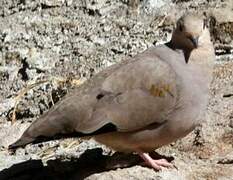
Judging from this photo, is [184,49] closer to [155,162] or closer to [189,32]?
[189,32]

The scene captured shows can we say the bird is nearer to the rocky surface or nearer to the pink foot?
the pink foot

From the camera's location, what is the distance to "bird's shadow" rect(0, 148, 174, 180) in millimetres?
5020

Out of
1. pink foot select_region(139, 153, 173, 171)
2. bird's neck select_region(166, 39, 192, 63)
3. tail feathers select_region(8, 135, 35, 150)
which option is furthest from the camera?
bird's neck select_region(166, 39, 192, 63)

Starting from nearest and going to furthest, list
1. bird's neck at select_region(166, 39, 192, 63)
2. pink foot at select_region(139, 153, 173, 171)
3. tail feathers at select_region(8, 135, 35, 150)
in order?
tail feathers at select_region(8, 135, 35, 150) → pink foot at select_region(139, 153, 173, 171) → bird's neck at select_region(166, 39, 192, 63)

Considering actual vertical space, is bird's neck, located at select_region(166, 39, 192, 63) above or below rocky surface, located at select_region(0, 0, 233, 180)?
above

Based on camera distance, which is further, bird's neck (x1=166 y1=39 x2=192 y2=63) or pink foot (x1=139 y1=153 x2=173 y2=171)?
bird's neck (x1=166 y1=39 x2=192 y2=63)

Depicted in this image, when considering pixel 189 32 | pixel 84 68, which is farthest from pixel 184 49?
pixel 84 68

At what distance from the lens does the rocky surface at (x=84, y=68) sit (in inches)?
198

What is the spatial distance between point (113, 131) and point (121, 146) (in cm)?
15

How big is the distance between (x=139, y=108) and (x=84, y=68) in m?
1.44

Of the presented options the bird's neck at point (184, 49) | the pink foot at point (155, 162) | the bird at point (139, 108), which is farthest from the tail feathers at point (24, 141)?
the bird's neck at point (184, 49)

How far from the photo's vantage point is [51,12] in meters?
6.90

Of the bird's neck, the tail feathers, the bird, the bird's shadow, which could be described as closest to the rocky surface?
the bird's shadow

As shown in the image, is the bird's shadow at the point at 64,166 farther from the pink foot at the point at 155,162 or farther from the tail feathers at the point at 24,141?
the tail feathers at the point at 24,141
